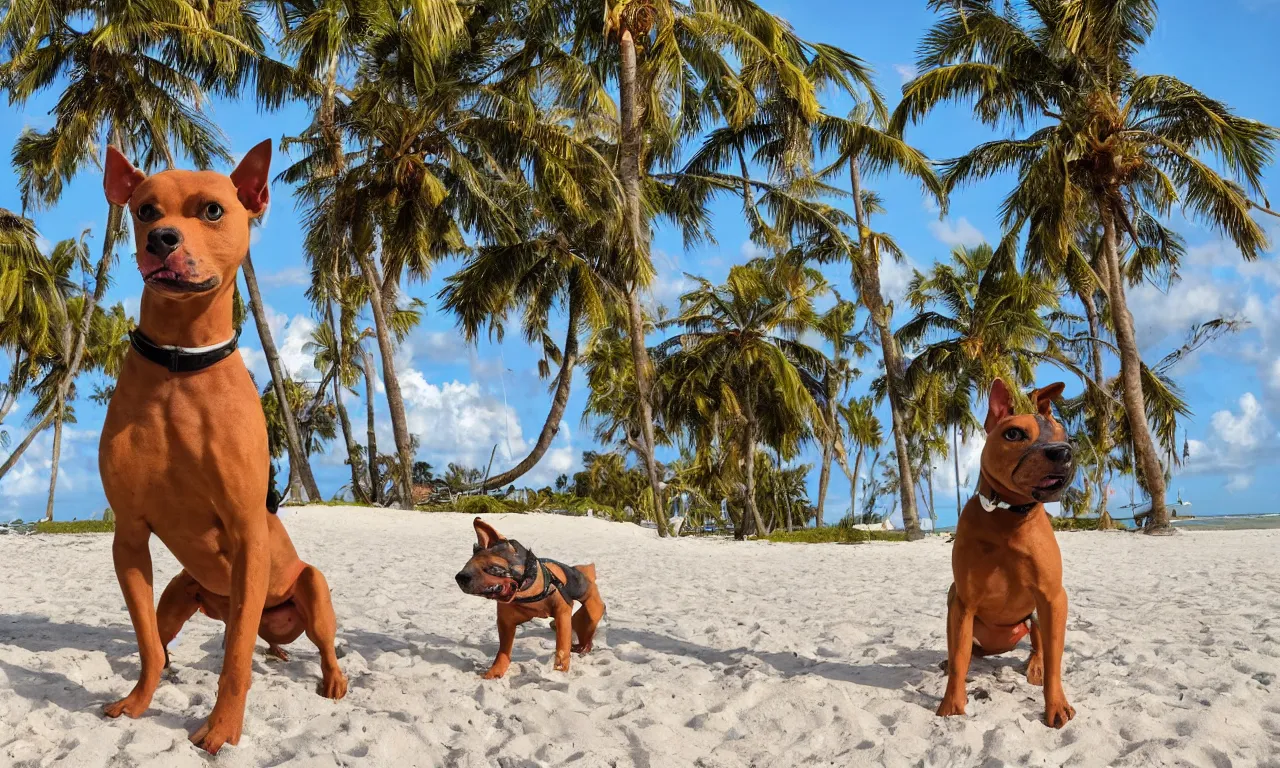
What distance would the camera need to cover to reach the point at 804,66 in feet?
62.0

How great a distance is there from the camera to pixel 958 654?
397cm

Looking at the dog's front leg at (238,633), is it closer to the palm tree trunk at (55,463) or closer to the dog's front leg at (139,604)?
the dog's front leg at (139,604)

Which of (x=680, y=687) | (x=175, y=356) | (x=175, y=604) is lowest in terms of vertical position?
(x=680, y=687)

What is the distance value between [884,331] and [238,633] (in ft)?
55.2

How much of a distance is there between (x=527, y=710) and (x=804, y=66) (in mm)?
17507

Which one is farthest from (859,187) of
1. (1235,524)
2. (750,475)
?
(1235,524)

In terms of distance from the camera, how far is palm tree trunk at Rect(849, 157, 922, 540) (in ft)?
59.0

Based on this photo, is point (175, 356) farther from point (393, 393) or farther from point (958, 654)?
point (393, 393)

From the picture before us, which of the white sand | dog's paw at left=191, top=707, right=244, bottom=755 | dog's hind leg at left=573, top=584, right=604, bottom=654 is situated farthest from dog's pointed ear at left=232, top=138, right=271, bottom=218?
dog's hind leg at left=573, top=584, right=604, bottom=654

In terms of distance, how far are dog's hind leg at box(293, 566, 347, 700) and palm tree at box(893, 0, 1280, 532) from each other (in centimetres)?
1580

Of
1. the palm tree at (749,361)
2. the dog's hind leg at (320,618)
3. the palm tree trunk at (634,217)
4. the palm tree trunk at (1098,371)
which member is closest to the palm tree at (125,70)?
the palm tree trunk at (634,217)

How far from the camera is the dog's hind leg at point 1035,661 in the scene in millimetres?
4379

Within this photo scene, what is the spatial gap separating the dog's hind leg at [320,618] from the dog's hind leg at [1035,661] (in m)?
3.44

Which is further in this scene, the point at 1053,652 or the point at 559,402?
the point at 559,402
